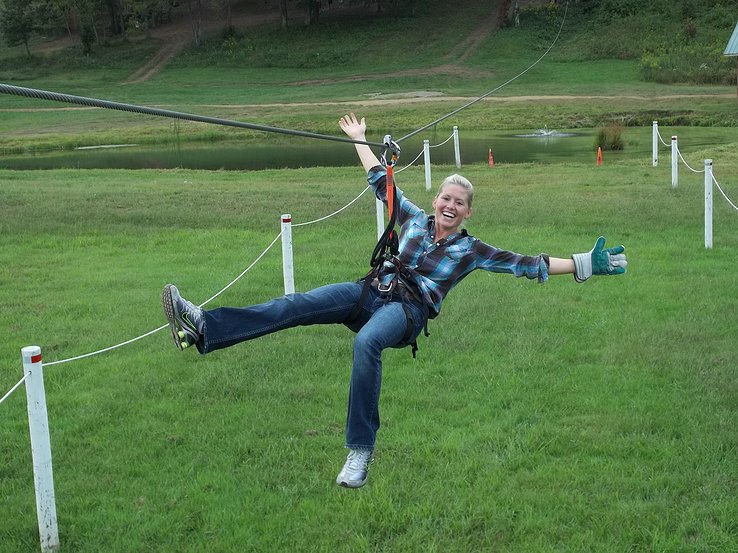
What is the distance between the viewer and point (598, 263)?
5.13 metres

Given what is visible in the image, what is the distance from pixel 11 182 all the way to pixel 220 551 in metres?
18.3

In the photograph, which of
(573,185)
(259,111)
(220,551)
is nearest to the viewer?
(220,551)

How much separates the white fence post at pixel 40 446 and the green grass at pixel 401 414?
233mm

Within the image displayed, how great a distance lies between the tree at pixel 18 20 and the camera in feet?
225

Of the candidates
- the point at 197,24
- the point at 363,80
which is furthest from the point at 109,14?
the point at 363,80

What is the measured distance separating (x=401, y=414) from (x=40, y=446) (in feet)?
8.69

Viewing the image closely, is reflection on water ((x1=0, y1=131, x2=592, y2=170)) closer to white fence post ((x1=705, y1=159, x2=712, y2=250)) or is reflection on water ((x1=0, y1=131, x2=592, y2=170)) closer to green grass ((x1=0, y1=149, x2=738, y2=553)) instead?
white fence post ((x1=705, y1=159, x2=712, y2=250))

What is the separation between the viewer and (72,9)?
7031 cm

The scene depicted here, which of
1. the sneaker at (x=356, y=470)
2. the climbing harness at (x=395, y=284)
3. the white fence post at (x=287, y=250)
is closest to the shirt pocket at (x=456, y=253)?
the climbing harness at (x=395, y=284)

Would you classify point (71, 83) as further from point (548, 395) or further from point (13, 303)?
point (548, 395)

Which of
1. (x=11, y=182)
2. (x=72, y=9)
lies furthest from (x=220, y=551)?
(x=72, y=9)

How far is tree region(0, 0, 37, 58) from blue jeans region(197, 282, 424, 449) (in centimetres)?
6921

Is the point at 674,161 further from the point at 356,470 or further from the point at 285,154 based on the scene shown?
the point at 285,154

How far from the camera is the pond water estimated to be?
86.3 feet
